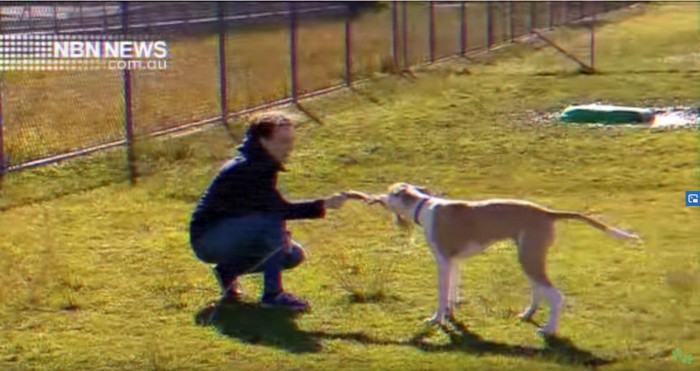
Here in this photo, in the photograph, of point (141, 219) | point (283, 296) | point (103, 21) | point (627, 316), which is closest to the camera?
point (627, 316)

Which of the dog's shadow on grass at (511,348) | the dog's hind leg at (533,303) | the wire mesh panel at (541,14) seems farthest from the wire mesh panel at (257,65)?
the wire mesh panel at (541,14)

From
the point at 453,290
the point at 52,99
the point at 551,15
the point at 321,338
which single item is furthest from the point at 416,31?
the point at 321,338

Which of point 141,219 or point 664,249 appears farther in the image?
point 141,219

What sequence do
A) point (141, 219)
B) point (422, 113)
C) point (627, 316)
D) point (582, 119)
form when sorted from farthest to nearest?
point (422, 113)
point (582, 119)
point (141, 219)
point (627, 316)

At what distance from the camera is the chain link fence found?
452 inches

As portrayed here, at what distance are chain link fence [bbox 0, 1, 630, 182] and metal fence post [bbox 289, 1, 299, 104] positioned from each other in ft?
0.07

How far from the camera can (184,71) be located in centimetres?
1360

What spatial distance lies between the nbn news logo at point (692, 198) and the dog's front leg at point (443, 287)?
2.83 metres

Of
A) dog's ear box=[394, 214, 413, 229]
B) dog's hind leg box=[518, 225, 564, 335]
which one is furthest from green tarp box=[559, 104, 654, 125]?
dog's hind leg box=[518, 225, 564, 335]

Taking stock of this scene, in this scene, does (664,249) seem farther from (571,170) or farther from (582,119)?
(582,119)

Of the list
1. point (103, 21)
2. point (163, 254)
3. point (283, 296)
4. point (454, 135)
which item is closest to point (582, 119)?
point (454, 135)

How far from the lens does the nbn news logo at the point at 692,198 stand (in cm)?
844

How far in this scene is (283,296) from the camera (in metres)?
6.29

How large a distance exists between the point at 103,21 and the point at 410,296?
6100mm
